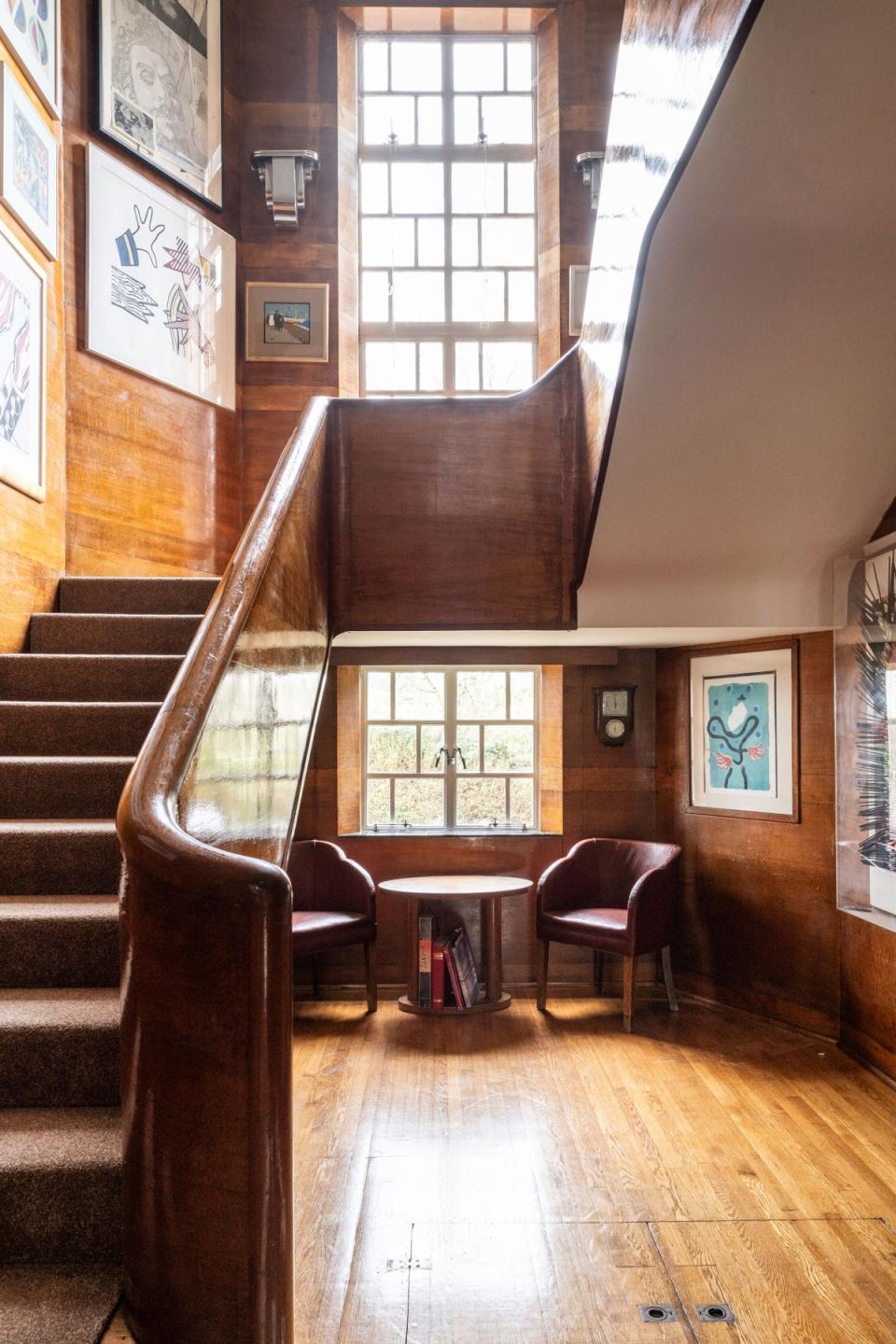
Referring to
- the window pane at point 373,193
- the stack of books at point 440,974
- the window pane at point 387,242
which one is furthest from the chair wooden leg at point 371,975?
the window pane at point 373,193

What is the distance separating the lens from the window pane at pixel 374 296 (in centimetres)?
661

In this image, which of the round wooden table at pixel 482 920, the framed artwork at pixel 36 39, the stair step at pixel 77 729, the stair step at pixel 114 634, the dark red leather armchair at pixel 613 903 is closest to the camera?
the stair step at pixel 77 729

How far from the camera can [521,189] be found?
6.61 metres

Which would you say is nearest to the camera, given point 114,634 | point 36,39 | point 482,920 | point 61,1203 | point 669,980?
point 61,1203

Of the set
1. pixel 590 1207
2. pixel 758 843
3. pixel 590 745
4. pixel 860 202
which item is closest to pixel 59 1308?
pixel 590 1207

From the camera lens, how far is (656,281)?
9.42 feet

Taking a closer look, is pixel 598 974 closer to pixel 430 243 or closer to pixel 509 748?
pixel 509 748

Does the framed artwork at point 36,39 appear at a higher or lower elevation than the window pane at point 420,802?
higher

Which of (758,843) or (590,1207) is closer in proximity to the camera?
(590,1207)

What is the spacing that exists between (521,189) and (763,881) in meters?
4.41

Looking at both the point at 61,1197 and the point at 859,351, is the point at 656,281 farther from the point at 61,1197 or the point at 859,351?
the point at 61,1197

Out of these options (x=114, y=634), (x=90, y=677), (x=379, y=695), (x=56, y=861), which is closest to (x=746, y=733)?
(x=379, y=695)

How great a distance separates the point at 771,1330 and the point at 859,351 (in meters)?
2.67

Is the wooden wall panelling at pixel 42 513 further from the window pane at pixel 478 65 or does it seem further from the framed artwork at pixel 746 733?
the framed artwork at pixel 746 733
